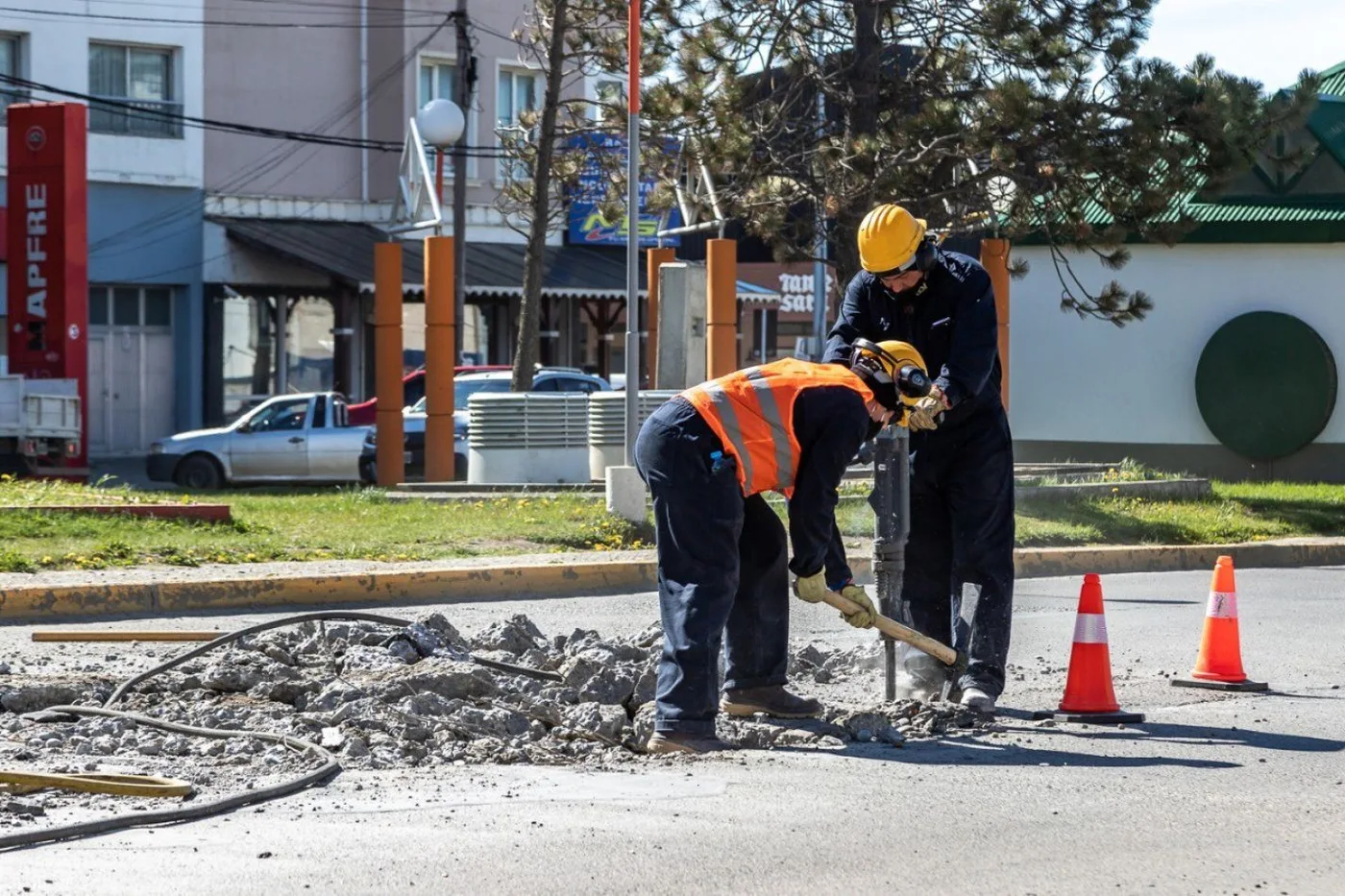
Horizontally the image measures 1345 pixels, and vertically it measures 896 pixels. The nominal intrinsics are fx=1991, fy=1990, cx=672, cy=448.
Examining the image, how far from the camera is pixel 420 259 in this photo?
1403 inches

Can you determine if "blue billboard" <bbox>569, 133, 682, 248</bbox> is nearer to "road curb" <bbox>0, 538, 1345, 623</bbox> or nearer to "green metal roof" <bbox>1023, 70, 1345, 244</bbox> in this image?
"green metal roof" <bbox>1023, 70, 1345, 244</bbox>

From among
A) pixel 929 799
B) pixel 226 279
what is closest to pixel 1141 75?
pixel 929 799

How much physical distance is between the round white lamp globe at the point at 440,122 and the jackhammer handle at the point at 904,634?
74.9 ft

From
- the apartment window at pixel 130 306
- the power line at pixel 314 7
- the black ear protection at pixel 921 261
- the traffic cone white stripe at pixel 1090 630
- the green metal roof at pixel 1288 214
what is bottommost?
the traffic cone white stripe at pixel 1090 630

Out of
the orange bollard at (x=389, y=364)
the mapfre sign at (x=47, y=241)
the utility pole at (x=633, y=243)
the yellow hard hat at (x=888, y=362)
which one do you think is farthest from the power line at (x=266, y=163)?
the yellow hard hat at (x=888, y=362)

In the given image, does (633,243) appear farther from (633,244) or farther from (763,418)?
(763,418)

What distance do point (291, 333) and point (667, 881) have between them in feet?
109

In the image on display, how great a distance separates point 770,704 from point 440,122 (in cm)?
2335

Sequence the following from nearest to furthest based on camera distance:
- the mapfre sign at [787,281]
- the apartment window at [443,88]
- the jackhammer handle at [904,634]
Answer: the jackhammer handle at [904,634] → the apartment window at [443,88] → the mapfre sign at [787,281]

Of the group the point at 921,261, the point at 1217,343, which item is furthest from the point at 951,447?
the point at 1217,343

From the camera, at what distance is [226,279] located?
35125 mm

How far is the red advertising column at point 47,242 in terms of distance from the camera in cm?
2445

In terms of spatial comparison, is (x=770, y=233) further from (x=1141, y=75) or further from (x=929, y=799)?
(x=929, y=799)

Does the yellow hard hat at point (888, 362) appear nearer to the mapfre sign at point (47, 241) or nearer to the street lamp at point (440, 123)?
the mapfre sign at point (47, 241)
